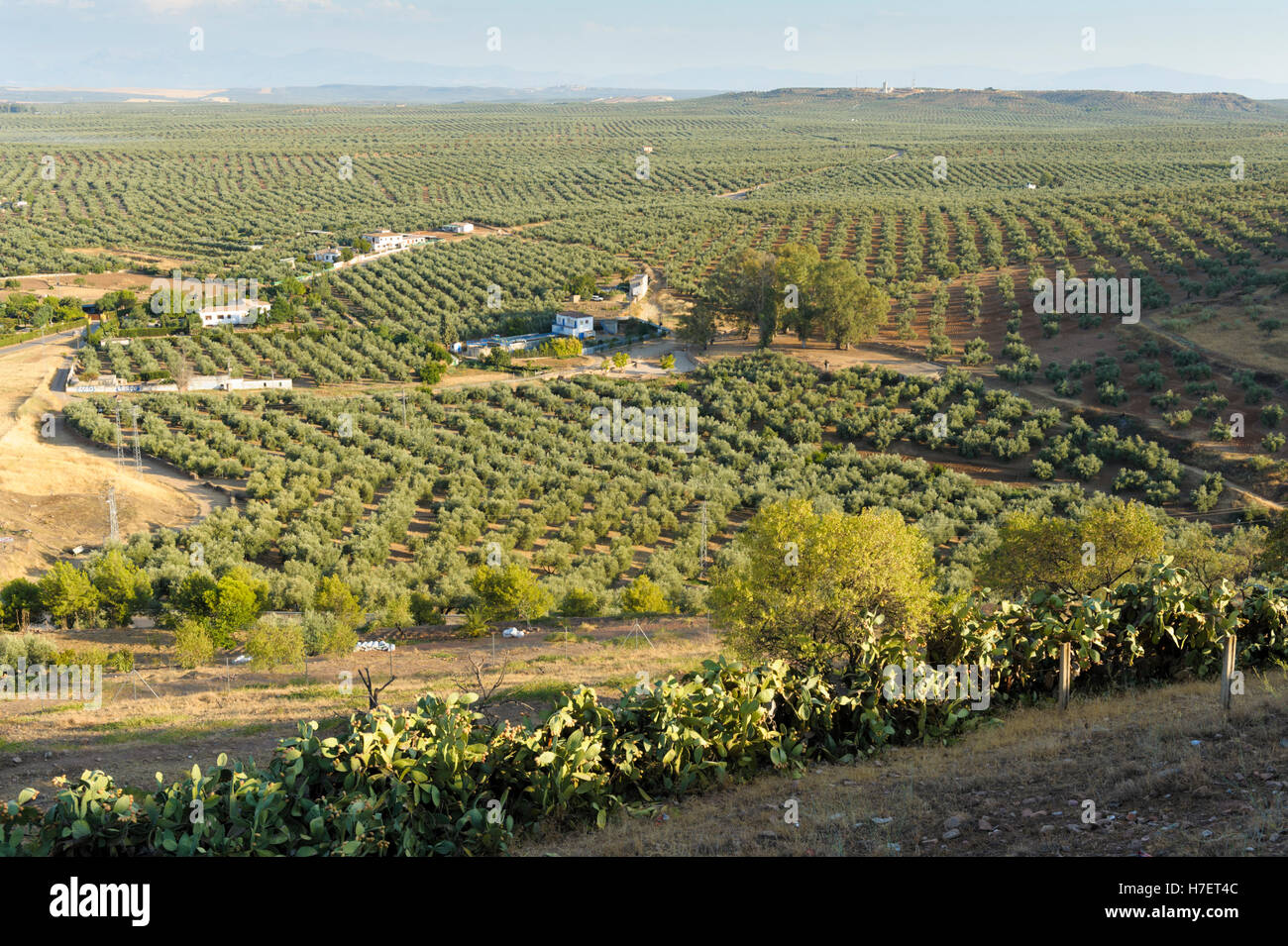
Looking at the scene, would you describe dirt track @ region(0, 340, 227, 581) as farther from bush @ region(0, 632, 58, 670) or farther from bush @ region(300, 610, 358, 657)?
bush @ region(300, 610, 358, 657)

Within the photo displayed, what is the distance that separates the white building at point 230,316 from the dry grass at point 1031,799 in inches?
2176

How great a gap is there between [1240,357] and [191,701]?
4031cm

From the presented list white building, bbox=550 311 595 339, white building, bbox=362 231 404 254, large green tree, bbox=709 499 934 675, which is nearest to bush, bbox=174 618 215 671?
large green tree, bbox=709 499 934 675

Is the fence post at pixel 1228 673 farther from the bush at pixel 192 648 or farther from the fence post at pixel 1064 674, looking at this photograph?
the bush at pixel 192 648

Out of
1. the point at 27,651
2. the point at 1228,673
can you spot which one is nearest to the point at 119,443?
the point at 27,651

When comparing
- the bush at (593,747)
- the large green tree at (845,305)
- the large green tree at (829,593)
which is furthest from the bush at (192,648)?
the large green tree at (845,305)

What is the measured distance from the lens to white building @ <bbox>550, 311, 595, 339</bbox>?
5600cm

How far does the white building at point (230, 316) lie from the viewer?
58.3 m

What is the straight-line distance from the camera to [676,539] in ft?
95.7

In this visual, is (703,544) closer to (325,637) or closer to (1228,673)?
(325,637)

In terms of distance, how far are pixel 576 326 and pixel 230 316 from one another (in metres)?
21.2

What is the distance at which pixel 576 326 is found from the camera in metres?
56.1

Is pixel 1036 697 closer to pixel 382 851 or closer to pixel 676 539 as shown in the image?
pixel 382 851
